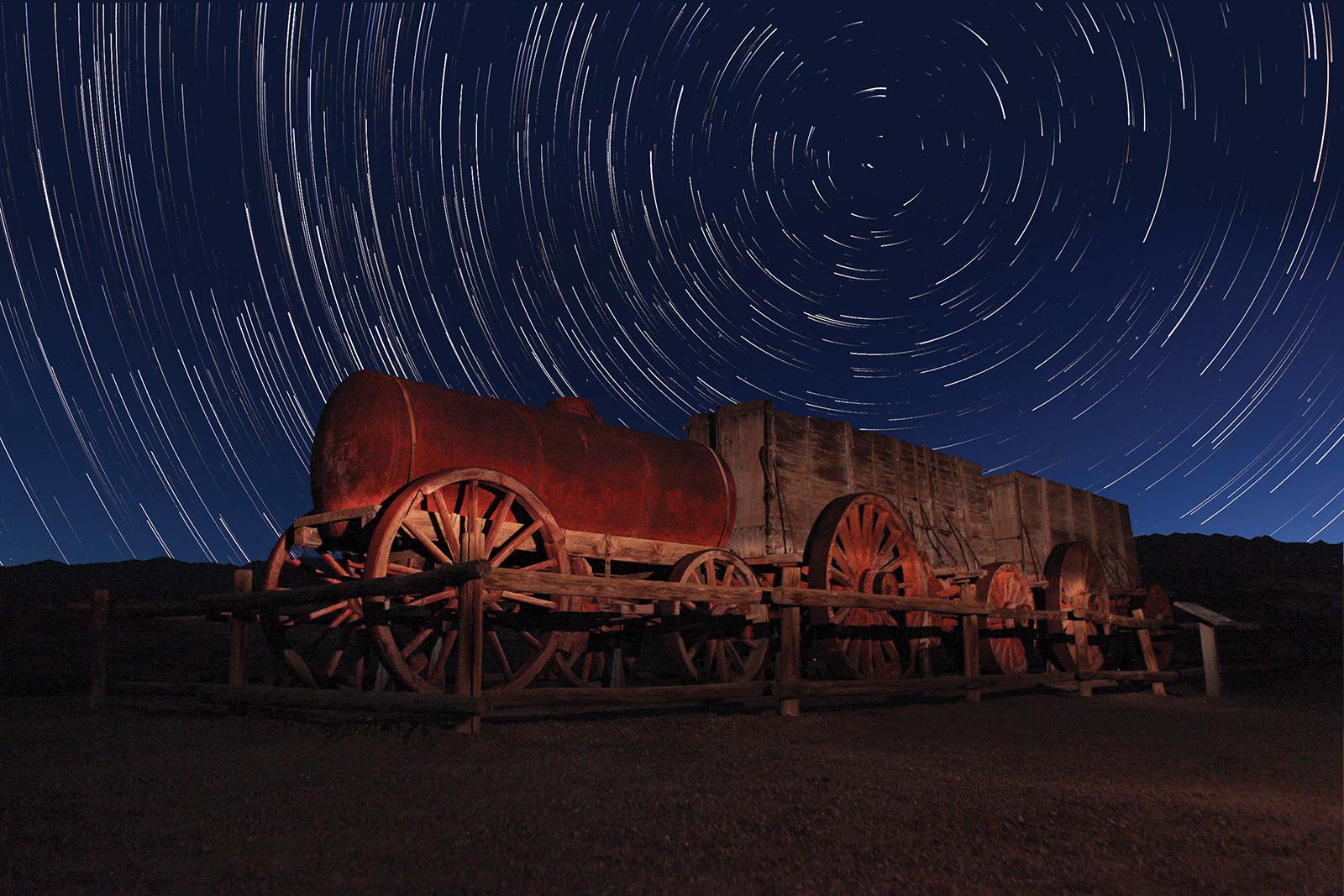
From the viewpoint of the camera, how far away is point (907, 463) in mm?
17828

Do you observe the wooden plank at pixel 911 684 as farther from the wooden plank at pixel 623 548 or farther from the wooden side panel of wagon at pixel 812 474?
the wooden side panel of wagon at pixel 812 474

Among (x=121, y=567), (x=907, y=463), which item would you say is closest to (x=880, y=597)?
(x=907, y=463)

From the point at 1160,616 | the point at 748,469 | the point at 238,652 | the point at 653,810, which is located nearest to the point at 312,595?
the point at 238,652

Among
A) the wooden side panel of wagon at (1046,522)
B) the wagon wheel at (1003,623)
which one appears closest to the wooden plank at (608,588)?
the wagon wheel at (1003,623)

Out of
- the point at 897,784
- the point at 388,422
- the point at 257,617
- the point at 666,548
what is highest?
the point at 388,422

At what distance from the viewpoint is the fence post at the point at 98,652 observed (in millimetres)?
8992

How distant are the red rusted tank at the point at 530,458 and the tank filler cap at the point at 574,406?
1 cm

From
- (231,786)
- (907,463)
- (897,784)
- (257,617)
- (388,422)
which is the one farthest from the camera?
(907,463)

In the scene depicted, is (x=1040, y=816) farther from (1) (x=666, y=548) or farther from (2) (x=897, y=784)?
(1) (x=666, y=548)

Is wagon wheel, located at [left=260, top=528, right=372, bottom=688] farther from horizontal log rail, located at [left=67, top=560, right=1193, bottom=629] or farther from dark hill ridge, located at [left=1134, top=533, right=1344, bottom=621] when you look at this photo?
dark hill ridge, located at [left=1134, top=533, right=1344, bottom=621]

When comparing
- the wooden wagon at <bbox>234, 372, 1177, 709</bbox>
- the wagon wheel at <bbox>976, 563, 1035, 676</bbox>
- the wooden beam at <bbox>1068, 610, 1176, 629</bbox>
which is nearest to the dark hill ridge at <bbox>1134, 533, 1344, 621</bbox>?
the wooden beam at <bbox>1068, 610, 1176, 629</bbox>

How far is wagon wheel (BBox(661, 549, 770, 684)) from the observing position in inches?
358

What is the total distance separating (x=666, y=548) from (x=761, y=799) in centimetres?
540

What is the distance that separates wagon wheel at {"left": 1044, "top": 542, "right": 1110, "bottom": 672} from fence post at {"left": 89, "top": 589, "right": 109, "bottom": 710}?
11129mm
